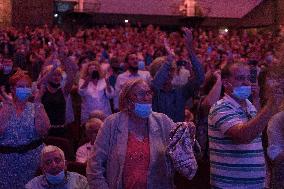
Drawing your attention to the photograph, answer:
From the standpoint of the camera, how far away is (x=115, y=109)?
23.4 ft

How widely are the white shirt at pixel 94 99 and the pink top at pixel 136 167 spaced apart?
3.43m

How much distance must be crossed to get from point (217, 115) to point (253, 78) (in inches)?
21.4

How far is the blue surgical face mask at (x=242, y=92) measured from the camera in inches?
117

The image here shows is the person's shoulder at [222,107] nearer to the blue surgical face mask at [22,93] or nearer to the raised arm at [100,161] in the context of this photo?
the raised arm at [100,161]

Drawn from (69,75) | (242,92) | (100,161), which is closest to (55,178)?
(100,161)

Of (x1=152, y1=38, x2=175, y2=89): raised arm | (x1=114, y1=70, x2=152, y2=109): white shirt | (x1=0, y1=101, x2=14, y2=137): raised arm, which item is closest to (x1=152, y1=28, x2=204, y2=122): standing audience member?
(x1=152, y1=38, x2=175, y2=89): raised arm

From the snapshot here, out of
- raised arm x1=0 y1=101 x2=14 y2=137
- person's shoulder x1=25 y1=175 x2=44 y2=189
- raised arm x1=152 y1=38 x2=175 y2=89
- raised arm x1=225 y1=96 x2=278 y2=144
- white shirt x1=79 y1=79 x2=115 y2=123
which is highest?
raised arm x1=152 y1=38 x2=175 y2=89

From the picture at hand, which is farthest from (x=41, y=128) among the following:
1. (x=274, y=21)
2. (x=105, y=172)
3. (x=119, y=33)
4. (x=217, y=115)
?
(x=274, y=21)

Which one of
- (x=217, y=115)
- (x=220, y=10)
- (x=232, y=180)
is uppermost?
(x=220, y=10)

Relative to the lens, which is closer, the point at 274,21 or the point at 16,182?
the point at 16,182

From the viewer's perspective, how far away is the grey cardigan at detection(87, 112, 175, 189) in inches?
118

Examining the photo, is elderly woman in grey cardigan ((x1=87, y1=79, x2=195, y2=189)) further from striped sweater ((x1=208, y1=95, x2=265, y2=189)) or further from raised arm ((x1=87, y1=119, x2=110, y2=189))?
striped sweater ((x1=208, y1=95, x2=265, y2=189))

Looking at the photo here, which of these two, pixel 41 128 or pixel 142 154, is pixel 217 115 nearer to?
pixel 142 154

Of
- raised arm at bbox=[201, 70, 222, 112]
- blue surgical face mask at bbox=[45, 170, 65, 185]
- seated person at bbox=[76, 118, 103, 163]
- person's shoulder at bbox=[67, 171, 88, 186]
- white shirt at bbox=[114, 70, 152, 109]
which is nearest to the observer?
blue surgical face mask at bbox=[45, 170, 65, 185]
